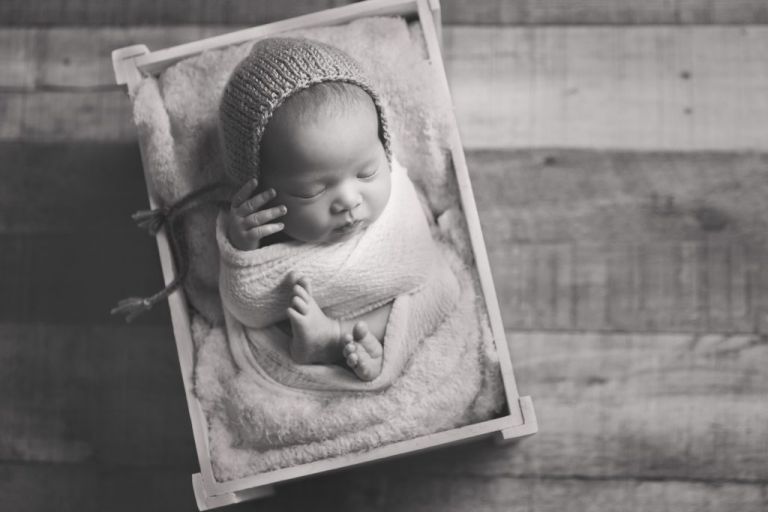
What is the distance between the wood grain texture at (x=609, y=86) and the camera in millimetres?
1356

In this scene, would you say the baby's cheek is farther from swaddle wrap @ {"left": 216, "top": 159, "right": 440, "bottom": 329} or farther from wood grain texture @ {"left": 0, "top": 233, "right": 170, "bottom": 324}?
wood grain texture @ {"left": 0, "top": 233, "right": 170, "bottom": 324}

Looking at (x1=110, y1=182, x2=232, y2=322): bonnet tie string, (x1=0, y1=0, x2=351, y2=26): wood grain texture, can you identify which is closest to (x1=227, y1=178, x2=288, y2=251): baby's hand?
(x1=110, y1=182, x2=232, y2=322): bonnet tie string

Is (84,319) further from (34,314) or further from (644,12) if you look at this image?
(644,12)

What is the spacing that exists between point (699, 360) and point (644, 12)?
598 mm

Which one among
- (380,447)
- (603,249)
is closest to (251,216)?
(380,447)

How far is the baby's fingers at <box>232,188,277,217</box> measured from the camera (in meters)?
0.99

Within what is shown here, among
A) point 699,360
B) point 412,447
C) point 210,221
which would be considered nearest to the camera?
point 412,447

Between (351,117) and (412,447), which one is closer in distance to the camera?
(351,117)

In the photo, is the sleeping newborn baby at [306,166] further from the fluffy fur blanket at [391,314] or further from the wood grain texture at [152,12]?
the wood grain texture at [152,12]

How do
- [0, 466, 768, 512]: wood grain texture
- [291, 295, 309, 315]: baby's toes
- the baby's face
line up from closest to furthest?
1. the baby's face
2. [291, 295, 309, 315]: baby's toes
3. [0, 466, 768, 512]: wood grain texture

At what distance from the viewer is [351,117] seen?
0.94 meters

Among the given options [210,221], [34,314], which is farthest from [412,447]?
[34,314]

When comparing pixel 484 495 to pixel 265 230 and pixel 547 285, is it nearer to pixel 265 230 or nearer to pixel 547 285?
pixel 547 285

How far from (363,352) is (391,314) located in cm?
8
